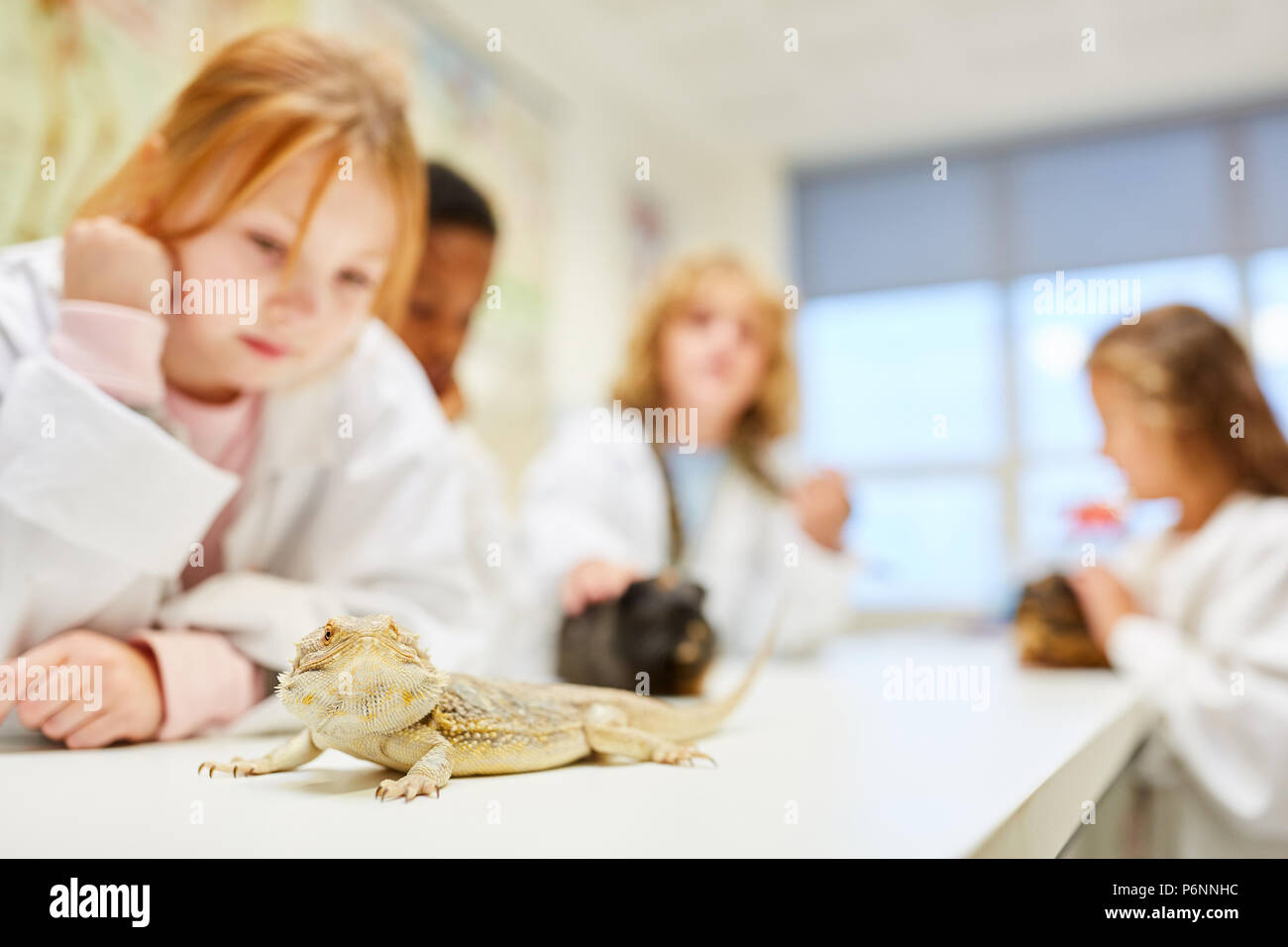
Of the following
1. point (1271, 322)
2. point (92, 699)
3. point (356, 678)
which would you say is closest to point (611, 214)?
point (1271, 322)

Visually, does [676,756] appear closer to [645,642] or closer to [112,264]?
[645,642]

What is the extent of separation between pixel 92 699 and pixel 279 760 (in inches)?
7.1

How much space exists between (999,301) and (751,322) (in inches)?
62.4

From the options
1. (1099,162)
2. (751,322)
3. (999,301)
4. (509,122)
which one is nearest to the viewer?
(751,322)

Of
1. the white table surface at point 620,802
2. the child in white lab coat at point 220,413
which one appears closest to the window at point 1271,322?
the white table surface at point 620,802

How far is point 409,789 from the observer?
479 millimetres

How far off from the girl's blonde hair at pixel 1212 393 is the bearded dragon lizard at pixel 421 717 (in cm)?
92

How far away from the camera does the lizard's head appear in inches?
18.8

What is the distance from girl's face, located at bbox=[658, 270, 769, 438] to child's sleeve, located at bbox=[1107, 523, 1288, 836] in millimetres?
730

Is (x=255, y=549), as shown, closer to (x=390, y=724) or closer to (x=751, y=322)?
(x=390, y=724)

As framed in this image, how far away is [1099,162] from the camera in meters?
2.41

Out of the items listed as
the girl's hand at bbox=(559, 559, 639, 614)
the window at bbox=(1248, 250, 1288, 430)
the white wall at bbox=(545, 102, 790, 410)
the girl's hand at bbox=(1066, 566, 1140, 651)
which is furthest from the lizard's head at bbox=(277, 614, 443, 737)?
the white wall at bbox=(545, 102, 790, 410)
